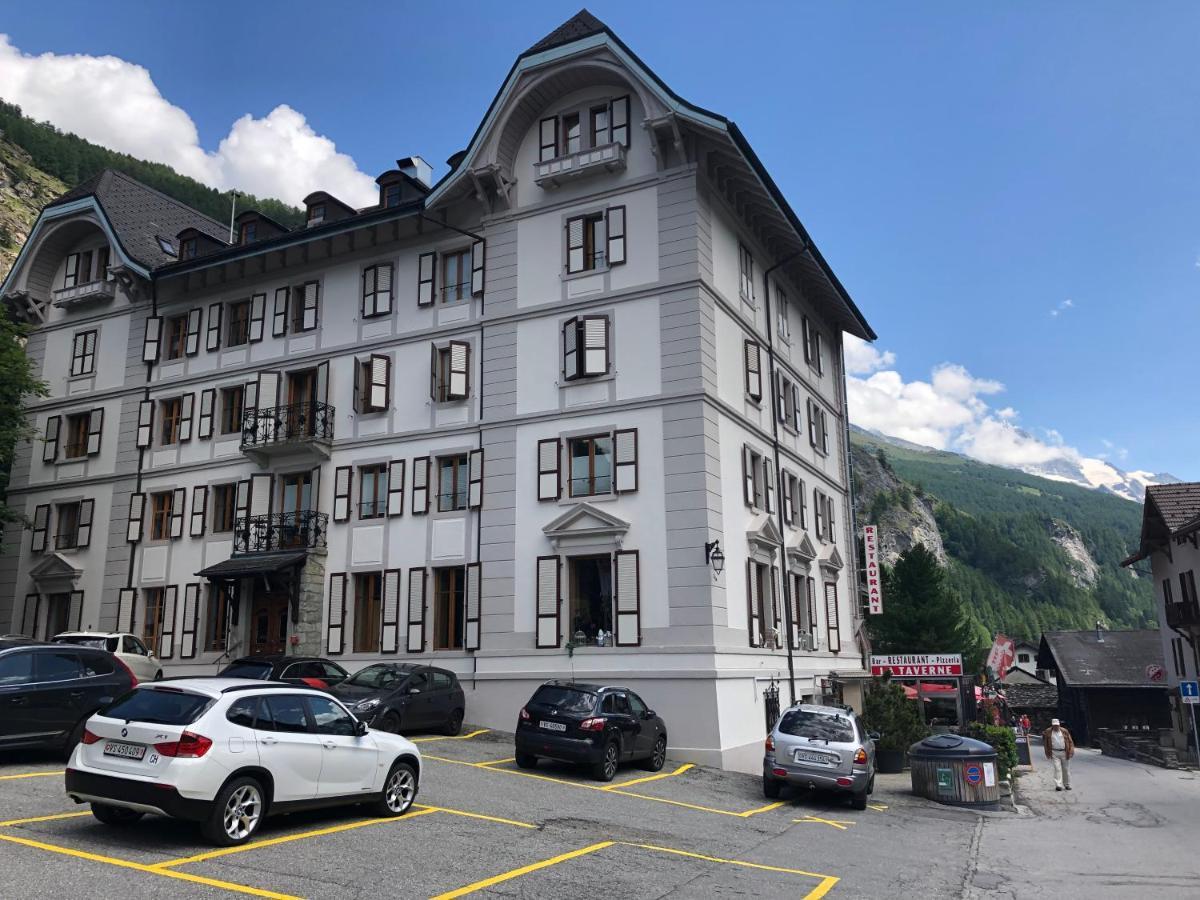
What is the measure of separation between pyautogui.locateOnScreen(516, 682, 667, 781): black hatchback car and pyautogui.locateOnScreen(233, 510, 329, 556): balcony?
11.7 metres

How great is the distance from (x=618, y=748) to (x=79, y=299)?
85.8ft

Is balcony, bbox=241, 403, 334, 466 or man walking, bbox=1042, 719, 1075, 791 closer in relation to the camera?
man walking, bbox=1042, 719, 1075, 791

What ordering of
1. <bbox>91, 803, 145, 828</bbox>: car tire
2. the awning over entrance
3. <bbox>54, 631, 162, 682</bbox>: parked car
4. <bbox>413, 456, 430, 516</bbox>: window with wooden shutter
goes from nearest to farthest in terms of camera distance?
1. <bbox>91, 803, 145, 828</bbox>: car tire
2. <bbox>54, 631, 162, 682</bbox>: parked car
3. the awning over entrance
4. <bbox>413, 456, 430, 516</bbox>: window with wooden shutter

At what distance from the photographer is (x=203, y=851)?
30.2 ft

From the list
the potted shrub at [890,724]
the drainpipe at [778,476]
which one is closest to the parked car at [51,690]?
the drainpipe at [778,476]

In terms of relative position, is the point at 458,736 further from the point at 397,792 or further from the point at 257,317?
the point at 257,317

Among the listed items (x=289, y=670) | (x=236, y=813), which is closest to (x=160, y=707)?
(x=236, y=813)

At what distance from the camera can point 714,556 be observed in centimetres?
2219

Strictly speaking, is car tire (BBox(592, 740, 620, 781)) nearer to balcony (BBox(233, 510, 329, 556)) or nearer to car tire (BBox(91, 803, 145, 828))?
car tire (BBox(91, 803, 145, 828))

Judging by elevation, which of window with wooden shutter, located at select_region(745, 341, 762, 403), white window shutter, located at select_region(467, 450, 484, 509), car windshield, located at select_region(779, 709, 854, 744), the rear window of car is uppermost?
window with wooden shutter, located at select_region(745, 341, 762, 403)

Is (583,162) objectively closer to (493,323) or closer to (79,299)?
(493,323)

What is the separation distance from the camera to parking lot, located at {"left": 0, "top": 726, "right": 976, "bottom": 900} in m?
8.49

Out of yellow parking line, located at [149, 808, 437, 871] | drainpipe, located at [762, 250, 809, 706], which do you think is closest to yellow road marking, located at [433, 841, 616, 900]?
yellow parking line, located at [149, 808, 437, 871]

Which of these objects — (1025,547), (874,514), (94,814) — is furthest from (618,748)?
(1025,547)
